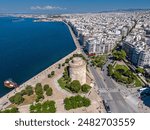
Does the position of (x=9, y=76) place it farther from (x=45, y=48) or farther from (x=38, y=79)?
(x=45, y=48)

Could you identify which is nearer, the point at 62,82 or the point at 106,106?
the point at 106,106

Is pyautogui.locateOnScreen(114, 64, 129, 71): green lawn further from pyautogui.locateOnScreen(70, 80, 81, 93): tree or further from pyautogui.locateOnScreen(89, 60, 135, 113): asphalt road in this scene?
pyautogui.locateOnScreen(70, 80, 81, 93): tree

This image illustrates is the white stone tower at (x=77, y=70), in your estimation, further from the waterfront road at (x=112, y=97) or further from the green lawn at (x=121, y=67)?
the green lawn at (x=121, y=67)

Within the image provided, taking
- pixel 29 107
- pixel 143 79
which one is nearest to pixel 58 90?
pixel 29 107

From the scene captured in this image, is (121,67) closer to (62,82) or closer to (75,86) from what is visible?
(62,82)

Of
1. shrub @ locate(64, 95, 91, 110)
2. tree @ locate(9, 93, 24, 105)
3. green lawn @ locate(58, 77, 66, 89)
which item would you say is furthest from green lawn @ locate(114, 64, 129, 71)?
tree @ locate(9, 93, 24, 105)

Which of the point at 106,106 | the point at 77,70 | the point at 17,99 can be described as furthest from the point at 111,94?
the point at 17,99

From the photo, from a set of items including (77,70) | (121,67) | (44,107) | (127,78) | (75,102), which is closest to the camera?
(44,107)

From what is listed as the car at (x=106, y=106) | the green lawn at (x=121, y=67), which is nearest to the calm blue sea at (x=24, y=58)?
the green lawn at (x=121, y=67)

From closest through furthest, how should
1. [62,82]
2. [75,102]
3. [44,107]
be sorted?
[44,107]
[75,102]
[62,82]
